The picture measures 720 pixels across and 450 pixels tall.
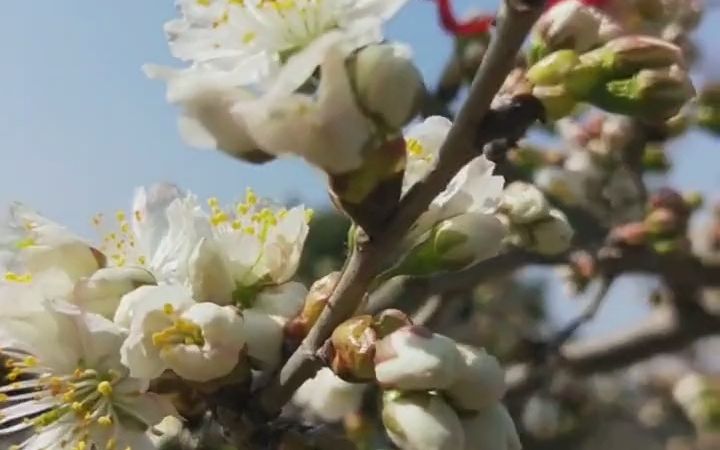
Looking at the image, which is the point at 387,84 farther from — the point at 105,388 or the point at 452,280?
the point at 452,280

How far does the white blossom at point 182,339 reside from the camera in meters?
1.09

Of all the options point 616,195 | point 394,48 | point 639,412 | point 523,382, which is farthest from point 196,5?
point 639,412

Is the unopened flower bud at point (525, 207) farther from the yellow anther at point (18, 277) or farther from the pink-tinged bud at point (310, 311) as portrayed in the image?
the yellow anther at point (18, 277)

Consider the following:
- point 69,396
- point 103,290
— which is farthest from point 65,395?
point 103,290

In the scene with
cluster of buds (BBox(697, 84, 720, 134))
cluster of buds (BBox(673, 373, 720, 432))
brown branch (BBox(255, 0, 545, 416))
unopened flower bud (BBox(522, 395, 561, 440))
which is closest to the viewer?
brown branch (BBox(255, 0, 545, 416))

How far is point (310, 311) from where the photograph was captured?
3.84 feet

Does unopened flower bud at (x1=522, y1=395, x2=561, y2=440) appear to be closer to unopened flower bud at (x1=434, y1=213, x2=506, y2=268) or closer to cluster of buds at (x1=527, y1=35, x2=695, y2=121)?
unopened flower bud at (x1=434, y1=213, x2=506, y2=268)

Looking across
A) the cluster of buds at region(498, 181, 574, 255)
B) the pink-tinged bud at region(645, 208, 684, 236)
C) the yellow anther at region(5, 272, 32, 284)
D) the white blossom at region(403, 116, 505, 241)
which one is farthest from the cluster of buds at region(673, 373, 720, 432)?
the yellow anther at region(5, 272, 32, 284)

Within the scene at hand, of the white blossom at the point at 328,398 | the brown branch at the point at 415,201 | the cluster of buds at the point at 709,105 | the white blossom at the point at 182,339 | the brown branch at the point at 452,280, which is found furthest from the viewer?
the cluster of buds at the point at 709,105

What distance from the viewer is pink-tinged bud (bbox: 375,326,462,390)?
0.98 metres

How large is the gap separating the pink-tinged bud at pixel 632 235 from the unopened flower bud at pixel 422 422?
1257 mm

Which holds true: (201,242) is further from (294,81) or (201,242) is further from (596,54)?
(596,54)

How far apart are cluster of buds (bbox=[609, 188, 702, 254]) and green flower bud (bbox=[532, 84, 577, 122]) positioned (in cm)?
126

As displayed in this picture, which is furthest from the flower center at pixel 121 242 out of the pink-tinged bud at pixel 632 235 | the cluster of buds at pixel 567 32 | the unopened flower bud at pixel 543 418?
the unopened flower bud at pixel 543 418
